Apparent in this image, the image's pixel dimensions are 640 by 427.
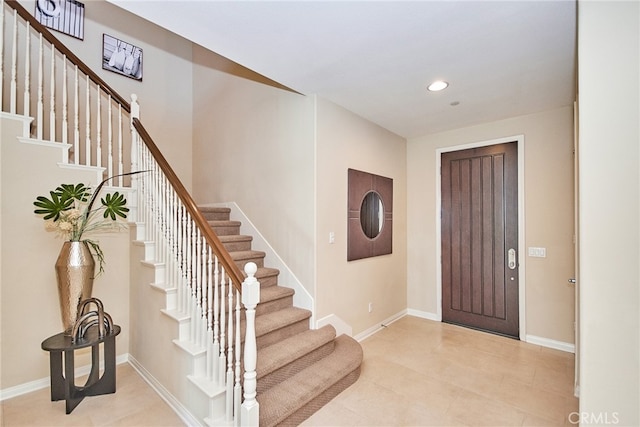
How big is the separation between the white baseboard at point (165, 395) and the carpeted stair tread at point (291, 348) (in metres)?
0.53

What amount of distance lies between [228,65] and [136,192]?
2170mm

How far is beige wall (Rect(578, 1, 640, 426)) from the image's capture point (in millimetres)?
1310

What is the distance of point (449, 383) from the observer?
2.61 metres

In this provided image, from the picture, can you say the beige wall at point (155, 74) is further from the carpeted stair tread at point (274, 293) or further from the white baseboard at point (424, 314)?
the white baseboard at point (424, 314)

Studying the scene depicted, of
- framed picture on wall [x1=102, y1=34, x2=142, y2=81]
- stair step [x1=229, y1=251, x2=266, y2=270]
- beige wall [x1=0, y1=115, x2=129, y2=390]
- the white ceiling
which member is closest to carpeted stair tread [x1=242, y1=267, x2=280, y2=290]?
stair step [x1=229, y1=251, x2=266, y2=270]

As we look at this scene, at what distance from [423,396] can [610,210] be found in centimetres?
191

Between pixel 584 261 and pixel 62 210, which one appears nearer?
pixel 584 261

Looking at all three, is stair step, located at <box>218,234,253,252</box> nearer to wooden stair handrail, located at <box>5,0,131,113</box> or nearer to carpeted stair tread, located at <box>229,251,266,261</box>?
carpeted stair tread, located at <box>229,251,266,261</box>

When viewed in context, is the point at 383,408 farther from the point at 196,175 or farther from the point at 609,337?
the point at 196,175

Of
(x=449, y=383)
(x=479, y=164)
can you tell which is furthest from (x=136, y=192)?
(x=479, y=164)

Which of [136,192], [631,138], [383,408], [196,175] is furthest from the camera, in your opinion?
[196,175]

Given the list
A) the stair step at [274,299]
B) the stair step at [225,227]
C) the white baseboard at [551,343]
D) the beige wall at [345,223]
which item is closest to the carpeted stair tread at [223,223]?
the stair step at [225,227]

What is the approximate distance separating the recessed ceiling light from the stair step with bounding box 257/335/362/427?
8.52ft

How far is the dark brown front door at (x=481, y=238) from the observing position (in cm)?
362
